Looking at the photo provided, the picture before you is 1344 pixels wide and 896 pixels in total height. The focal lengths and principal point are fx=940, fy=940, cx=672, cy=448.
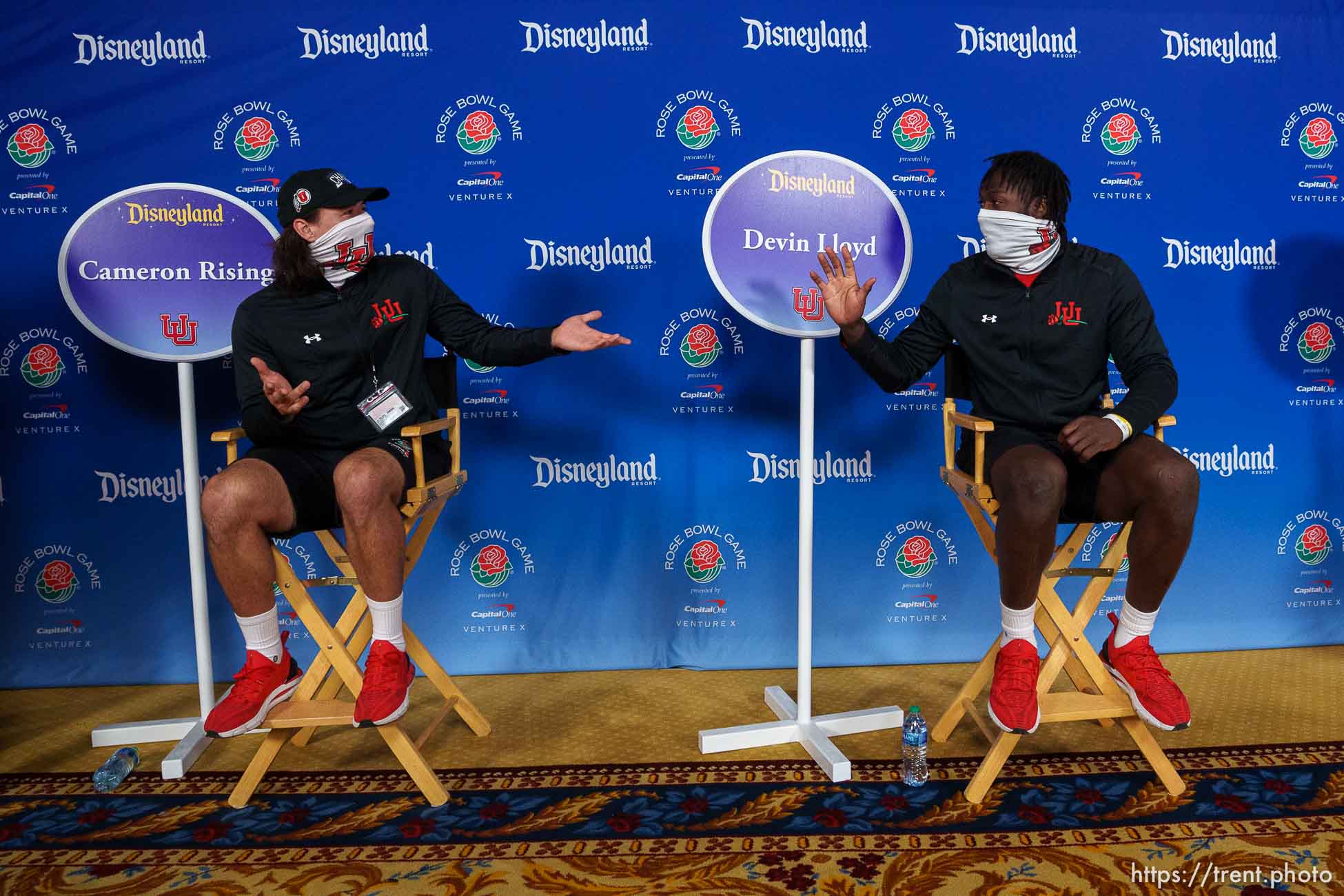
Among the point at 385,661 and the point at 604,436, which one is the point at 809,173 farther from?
the point at 385,661

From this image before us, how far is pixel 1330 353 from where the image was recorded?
3.46m

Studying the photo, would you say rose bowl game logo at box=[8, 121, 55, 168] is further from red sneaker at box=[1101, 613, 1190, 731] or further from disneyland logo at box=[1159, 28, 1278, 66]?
disneyland logo at box=[1159, 28, 1278, 66]

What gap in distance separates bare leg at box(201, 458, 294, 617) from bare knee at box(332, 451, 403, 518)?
176mm

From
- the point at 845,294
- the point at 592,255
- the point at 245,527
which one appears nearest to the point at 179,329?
the point at 245,527

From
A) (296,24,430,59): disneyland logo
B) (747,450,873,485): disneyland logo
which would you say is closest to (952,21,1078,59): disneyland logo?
(747,450,873,485): disneyland logo

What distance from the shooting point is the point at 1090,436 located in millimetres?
2246

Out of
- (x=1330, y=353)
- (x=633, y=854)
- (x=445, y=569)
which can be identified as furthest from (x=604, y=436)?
(x=1330, y=353)

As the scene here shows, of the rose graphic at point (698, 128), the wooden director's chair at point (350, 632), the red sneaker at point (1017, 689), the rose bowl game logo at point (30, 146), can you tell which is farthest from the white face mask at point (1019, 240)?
the rose bowl game logo at point (30, 146)

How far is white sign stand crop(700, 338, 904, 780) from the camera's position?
267cm

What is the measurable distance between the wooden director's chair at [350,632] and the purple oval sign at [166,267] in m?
0.41

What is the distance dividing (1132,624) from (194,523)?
2634 millimetres

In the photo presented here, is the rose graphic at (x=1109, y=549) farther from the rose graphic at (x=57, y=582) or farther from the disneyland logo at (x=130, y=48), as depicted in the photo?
the rose graphic at (x=57, y=582)

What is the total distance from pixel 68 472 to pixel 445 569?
4.41ft

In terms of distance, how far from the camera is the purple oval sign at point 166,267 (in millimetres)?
2623
